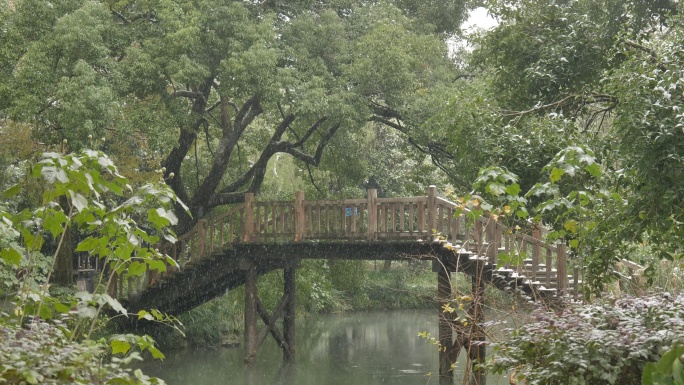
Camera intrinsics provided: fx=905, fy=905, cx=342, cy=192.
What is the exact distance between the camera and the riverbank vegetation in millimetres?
8688

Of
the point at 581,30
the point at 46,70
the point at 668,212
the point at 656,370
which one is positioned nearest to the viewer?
the point at 656,370

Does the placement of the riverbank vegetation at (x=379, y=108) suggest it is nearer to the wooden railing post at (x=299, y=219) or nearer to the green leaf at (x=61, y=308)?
the green leaf at (x=61, y=308)

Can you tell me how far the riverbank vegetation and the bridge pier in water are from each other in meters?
2.25

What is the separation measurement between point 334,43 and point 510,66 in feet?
19.0

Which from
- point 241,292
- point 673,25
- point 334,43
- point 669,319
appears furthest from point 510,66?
point 241,292

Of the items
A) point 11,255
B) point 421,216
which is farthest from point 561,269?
point 11,255

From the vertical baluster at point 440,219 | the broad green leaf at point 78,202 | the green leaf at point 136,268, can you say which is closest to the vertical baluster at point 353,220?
the vertical baluster at point 440,219

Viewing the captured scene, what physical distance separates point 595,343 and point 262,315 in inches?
630

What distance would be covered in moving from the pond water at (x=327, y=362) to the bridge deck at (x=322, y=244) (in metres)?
1.59

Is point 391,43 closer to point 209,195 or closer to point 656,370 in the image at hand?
point 209,195

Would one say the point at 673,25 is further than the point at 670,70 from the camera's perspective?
Yes

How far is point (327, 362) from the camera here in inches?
843

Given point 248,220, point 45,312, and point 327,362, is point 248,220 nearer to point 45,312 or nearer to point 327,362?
point 327,362

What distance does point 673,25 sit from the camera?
12062mm
